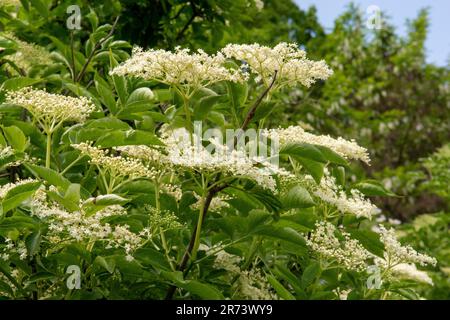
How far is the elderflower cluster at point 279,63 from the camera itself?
217 cm

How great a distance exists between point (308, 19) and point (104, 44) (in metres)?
14.6

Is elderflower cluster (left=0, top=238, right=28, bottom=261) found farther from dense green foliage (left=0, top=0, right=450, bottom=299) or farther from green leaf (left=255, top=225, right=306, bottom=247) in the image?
green leaf (left=255, top=225, right=306, bottom=247)

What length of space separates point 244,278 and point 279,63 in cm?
74

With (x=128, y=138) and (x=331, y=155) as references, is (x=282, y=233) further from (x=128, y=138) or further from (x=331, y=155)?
(x=128, y=138)

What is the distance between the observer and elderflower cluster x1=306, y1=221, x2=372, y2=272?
2312 mm

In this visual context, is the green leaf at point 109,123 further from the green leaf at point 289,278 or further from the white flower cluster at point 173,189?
the green leaf at point 289,278

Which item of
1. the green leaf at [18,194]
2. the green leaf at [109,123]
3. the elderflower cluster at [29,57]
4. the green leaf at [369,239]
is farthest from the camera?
the elderflower cluster at [29,57]

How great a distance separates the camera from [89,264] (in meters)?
2.05

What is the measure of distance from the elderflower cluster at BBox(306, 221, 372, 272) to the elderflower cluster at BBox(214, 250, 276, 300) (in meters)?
0.23

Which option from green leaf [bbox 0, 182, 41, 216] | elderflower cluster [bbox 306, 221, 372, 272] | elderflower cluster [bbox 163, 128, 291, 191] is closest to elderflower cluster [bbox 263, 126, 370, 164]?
elderflower cluster [bbox 163, 128, 291, 191]

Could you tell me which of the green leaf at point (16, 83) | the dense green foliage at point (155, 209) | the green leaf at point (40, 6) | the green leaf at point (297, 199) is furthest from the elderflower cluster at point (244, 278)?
the green leaf at point (40, 6)

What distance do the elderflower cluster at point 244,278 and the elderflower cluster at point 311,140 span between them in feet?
1.44

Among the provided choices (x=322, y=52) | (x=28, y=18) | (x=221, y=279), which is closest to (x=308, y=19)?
(x=322, y=52)

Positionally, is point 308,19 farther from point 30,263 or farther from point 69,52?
point 30,263
